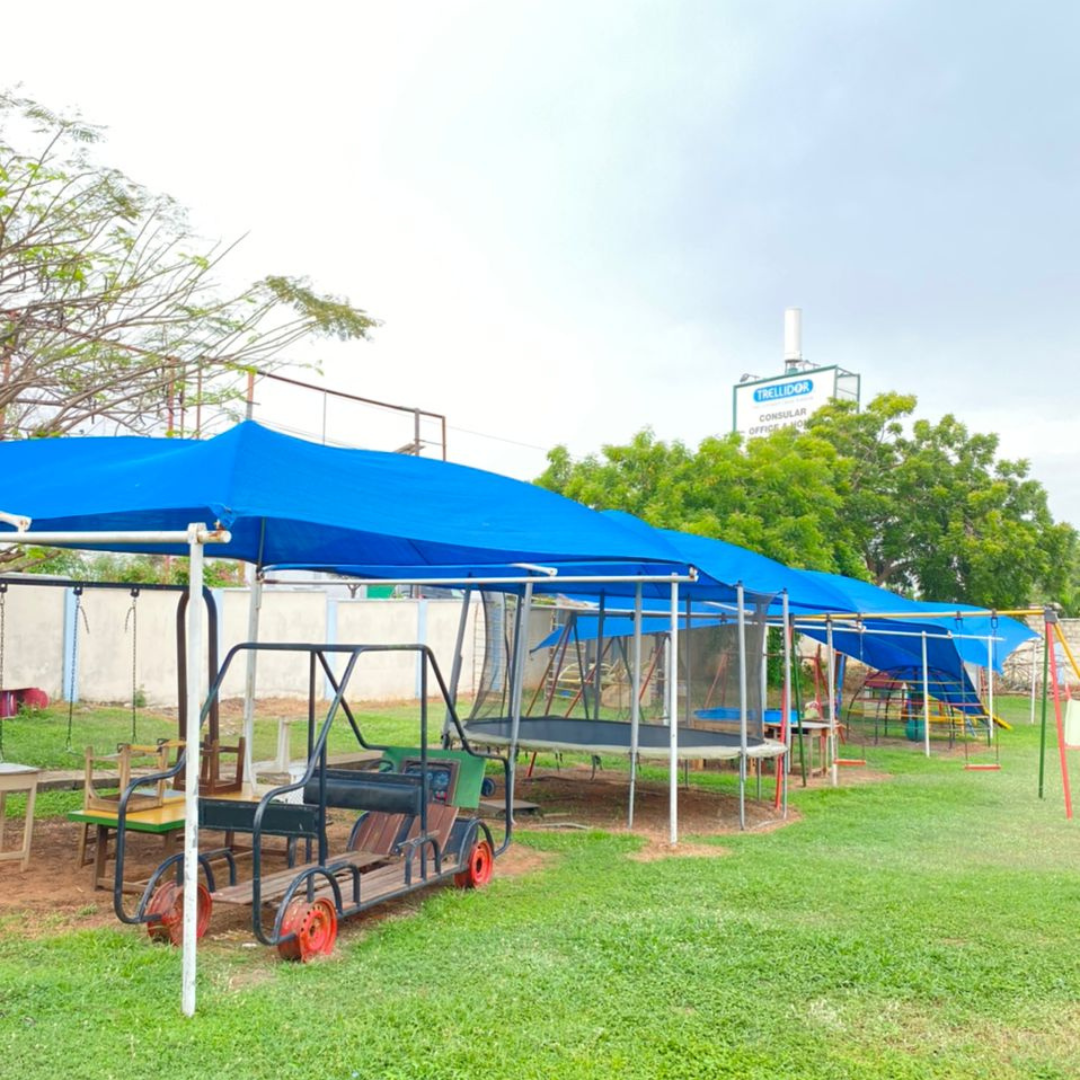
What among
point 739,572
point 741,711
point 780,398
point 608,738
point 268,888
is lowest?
point 268,888

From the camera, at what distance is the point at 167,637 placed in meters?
17.8

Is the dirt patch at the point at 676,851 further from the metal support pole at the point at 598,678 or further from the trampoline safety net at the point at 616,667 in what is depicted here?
the metal support pole at the point at 598,678

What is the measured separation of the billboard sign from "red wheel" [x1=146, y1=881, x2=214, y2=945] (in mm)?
33421

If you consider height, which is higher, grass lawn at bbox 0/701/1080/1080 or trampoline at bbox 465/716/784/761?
trampoline at bbox 465/716/784/761

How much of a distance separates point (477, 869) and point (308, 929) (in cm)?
173

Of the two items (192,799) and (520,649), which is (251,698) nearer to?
(520,649)

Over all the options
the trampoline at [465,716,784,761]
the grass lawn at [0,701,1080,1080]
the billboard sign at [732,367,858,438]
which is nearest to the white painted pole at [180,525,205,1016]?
the grass lawn at [0,701,1080,1080]

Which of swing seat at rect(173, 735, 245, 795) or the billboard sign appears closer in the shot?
swing seat at rect(173, 735, 245, 795)

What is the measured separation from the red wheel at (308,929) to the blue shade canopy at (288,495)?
1.76 meters

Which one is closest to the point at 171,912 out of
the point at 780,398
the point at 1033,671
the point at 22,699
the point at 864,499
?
the point at 22,699

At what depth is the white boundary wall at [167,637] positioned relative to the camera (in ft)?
53.8

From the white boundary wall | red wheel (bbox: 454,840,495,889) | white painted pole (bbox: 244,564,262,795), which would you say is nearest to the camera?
red wheel (bbox: 454,840,495,889)

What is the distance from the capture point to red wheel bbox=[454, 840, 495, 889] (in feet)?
21.5

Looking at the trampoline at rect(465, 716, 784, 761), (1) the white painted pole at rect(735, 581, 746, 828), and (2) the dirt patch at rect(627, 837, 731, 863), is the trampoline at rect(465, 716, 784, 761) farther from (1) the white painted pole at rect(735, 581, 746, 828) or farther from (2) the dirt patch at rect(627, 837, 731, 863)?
(2) the dirt patch at rect(627, 837, 731, 863)
